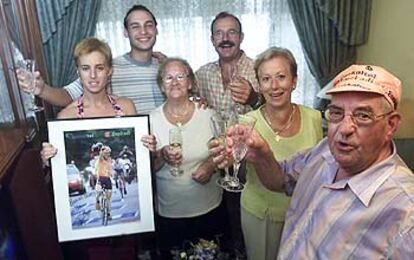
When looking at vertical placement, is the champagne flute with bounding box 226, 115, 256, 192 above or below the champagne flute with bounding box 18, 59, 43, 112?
below

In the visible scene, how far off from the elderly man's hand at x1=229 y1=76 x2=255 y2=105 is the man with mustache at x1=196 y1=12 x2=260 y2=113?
0.09 m

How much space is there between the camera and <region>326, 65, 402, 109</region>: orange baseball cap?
1.01m

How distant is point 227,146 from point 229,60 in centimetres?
100

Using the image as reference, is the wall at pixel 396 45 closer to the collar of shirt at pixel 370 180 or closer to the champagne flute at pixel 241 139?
the champagne flute at pixel 241 139

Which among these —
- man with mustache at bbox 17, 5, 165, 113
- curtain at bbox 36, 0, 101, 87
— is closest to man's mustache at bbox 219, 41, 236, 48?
man with mustache at bbox 17, 5, 165, 113

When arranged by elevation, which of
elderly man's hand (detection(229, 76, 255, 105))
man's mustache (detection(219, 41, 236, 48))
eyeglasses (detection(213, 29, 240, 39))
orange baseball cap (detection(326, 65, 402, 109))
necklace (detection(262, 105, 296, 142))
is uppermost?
eyeglasses (detection(213, 29, 240, 39))

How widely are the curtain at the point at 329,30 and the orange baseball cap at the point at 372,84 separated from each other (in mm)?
2491

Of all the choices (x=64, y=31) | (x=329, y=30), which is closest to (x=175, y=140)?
(x=64, y=31)

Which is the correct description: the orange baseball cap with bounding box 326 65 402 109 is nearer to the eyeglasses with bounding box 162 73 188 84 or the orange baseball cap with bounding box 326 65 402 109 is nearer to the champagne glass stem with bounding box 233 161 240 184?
the champagne glass stem with bounding box 233 161 240 184

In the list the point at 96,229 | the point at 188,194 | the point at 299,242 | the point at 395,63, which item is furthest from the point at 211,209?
the point at 395,63

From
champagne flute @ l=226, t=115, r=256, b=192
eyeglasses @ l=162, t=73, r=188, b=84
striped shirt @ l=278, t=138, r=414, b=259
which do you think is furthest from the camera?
eyeglasses @ l=162, t=73, r=188, b=84

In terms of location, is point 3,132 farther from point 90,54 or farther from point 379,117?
point 379,117

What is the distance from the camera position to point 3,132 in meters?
1.52

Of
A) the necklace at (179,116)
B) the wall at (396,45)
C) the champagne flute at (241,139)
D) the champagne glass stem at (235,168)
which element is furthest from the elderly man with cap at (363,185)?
the wall at (396,45)
